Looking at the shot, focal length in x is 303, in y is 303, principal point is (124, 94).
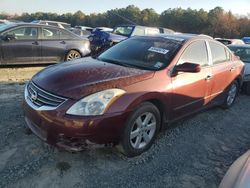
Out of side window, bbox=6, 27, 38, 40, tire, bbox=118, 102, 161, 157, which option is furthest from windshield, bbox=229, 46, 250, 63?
side window, bbox=6, 27, 38, 40

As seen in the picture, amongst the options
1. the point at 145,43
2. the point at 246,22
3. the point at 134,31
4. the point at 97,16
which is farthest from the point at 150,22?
the point at 145,43

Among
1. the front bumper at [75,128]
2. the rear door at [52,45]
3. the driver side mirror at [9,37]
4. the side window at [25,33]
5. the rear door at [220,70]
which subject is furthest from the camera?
the rear door at [52,45]

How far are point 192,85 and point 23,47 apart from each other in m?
5.88

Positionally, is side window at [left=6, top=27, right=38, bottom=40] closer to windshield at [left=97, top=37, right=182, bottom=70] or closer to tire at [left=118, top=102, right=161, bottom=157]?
windshield at [left=97, top=37, right=182, bottom=70]

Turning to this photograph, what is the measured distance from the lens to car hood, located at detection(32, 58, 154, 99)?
3496mm

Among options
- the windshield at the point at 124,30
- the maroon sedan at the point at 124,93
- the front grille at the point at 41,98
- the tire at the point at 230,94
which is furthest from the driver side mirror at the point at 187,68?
the windshield at the point at 124,30

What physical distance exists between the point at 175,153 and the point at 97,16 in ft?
192

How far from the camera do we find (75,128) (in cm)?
333

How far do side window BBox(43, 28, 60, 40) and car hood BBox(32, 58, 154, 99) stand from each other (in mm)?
5491

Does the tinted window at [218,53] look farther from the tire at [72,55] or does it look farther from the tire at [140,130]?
the tire at [72,55]

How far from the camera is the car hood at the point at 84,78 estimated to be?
3496 mm

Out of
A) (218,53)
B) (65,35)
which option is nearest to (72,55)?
(65,35)

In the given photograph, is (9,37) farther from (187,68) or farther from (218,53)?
(187,68)

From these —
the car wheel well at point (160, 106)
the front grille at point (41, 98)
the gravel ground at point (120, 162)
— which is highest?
the front grille at point (41, 98)
